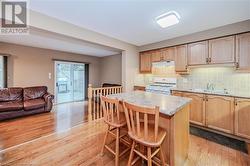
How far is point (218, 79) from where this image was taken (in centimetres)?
344

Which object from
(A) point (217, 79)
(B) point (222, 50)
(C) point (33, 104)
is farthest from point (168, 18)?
(C) point (33, 104)

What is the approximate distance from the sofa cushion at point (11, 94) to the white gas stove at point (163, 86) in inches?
176

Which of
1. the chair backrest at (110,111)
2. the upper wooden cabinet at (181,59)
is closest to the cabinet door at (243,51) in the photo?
the upper wooden cabinet at (181,59)

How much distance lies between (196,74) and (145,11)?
2.44m

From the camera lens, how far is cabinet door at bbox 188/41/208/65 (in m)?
3.39

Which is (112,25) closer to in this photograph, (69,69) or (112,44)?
(112,44)

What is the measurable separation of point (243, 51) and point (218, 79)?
86 cm

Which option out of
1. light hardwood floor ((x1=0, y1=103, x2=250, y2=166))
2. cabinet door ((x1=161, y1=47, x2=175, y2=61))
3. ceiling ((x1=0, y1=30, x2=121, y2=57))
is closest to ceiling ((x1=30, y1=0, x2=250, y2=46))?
ceiling ((x1=0, y1=30, x2=121, y2=57))

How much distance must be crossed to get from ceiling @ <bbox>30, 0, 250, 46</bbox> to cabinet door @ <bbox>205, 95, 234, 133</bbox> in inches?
67.1

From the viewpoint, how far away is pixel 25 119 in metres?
3.96

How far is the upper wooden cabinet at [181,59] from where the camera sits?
3814 mm

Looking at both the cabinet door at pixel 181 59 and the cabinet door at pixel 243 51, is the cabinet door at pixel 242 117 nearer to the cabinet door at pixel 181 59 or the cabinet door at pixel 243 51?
the cabinet door at pixel 243 51

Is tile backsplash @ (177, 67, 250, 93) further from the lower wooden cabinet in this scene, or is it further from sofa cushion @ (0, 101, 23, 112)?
sofa cushion @ (0, 101, 23, 112)

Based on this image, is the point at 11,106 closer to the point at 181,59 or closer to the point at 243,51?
the point at 181,59
